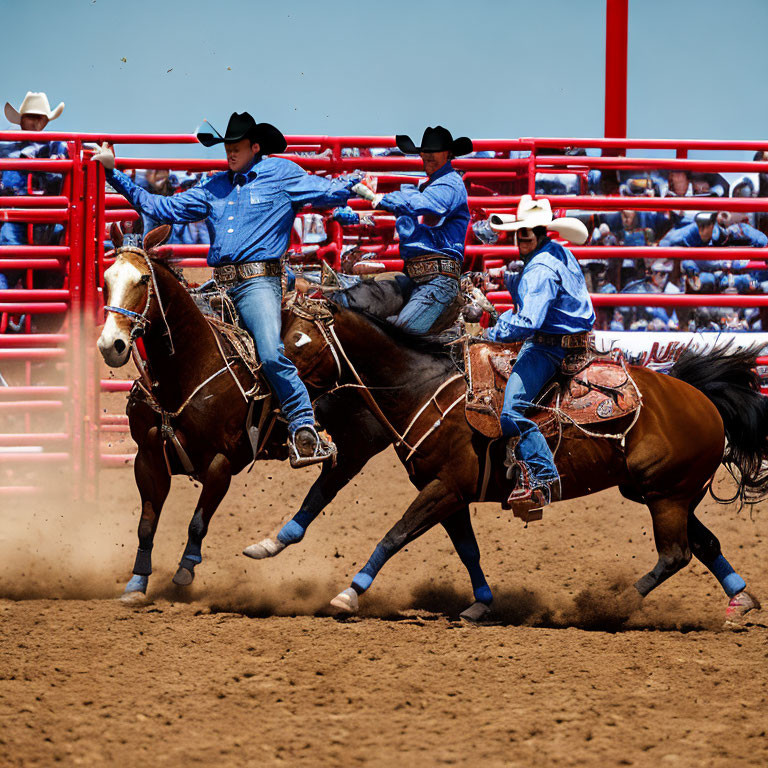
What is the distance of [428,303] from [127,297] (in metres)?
1.79

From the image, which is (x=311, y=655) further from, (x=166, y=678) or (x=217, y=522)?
(x=217, y=522)

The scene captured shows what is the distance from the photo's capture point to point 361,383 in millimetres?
5203

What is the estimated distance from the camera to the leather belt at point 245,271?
5.46m

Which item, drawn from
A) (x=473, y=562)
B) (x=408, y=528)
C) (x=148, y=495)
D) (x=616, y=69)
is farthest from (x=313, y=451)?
(x=616, y=69)

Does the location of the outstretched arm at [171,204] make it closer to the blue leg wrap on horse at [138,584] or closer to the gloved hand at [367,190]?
the gloved hand at [367,190]

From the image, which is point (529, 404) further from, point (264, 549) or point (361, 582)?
point (264, 549)

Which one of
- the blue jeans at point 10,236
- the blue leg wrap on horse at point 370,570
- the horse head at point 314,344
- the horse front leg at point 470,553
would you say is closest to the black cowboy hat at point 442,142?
the horse head at point 314,344

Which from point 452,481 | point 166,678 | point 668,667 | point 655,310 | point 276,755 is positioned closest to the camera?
point 276,755

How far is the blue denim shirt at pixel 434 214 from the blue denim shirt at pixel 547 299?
81 cm

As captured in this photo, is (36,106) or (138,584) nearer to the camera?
(138,584)

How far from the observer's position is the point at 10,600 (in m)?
5.47

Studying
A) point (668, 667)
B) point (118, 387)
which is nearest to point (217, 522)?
point (118, 387)

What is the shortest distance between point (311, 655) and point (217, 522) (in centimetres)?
342

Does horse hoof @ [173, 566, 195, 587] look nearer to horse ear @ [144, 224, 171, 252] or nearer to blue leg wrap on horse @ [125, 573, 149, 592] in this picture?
blue leg wrap on horse @ [125, 573, 149, 592]
